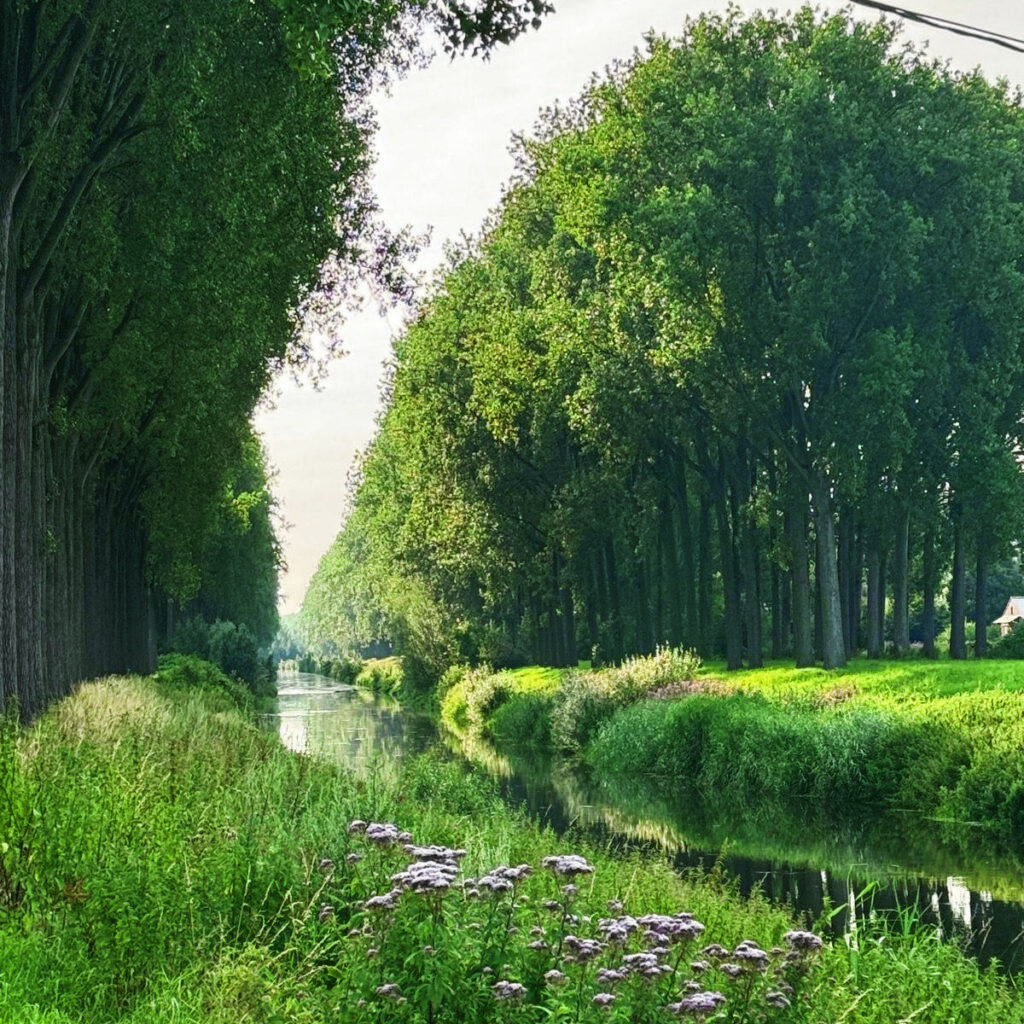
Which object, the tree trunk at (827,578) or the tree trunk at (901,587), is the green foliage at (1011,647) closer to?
the tree trunk at (901,587)

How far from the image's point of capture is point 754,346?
111ft

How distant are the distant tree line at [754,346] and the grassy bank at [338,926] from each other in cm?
2339

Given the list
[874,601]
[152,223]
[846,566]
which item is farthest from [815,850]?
[846,566]

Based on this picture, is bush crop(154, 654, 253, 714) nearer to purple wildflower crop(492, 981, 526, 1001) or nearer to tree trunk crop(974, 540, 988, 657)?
tree trunk crop(974, 540, 988, 657)

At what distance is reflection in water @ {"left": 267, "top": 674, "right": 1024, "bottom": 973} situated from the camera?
1384 cm

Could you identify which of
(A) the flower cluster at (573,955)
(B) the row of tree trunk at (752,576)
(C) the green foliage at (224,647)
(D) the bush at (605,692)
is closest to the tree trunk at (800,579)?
(B) the row of tree trunk at (752,576)

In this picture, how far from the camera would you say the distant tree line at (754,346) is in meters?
32.3

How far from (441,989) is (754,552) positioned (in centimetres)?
3560

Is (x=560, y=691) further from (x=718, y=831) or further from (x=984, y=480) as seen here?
(x=718, y=831)

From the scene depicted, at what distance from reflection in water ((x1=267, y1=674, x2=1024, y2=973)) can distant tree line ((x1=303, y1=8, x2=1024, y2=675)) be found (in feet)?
37.5

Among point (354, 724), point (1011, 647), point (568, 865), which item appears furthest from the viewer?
point (354, 724)

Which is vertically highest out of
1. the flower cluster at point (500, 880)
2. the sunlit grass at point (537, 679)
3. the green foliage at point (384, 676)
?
the flower cluster at point (500, 880)

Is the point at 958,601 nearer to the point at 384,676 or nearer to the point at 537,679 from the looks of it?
the point at 537,679

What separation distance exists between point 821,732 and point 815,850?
5.88 m
